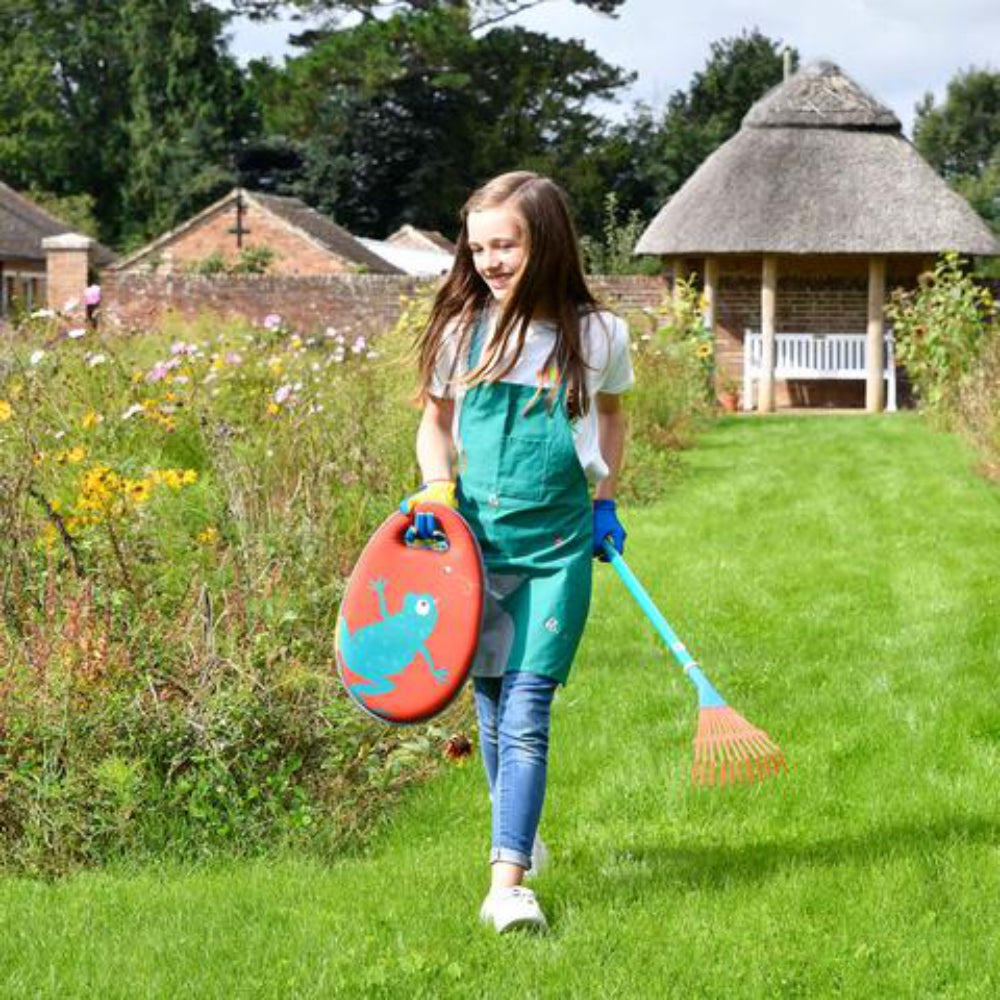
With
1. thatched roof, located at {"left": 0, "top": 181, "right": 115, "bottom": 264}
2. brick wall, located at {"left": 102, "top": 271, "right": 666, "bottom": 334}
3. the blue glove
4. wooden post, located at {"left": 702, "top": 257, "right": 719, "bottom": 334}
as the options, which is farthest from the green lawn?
thatched roof, located at {"left": 0, "top": 181, "right": 115, "bottom": 264}

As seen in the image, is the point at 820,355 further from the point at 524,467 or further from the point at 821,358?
the point at 524,467

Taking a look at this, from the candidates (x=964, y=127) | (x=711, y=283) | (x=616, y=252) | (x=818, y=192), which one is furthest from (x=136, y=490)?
(x=964, y=127)

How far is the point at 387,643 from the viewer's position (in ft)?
13.4

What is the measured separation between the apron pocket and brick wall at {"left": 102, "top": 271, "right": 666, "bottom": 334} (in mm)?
20404

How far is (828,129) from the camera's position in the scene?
88.0 ft

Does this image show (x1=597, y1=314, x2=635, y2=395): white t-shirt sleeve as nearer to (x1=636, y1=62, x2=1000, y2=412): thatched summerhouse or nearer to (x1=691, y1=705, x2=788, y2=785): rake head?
(x1=691, y1=705, x2=788, y2=785): rake head

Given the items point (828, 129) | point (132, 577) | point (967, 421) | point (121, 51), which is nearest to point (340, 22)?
point (121, 51)

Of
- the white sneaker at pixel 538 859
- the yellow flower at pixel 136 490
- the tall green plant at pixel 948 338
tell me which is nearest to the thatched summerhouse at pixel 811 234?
the tall green plant at pixel 948 338

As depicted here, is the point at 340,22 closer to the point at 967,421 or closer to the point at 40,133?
the point at 40,133

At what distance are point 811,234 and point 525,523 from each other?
21.3 meters

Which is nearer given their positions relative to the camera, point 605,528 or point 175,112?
point 605,528

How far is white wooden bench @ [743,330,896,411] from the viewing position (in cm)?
2384

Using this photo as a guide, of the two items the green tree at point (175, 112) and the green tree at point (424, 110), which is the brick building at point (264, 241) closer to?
the green tree at point (424, 110)

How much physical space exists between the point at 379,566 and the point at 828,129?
78.0ft
